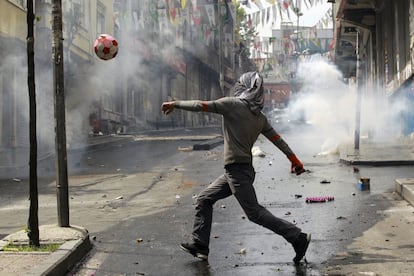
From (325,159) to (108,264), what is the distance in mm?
8993

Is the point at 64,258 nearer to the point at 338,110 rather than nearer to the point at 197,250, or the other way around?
the point at 197,250

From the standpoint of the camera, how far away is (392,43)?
17188mm

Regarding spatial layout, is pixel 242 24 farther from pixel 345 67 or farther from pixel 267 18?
pixel 267 18

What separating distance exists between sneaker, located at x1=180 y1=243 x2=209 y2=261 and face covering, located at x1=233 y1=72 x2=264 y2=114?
119 cm

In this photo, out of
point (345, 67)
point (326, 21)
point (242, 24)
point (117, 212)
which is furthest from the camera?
point (242, 24)

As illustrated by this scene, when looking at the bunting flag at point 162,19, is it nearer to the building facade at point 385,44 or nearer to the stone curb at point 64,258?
the building facade at point 385,44

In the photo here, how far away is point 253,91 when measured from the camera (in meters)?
4.67

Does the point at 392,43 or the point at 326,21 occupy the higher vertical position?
the point at 326,21

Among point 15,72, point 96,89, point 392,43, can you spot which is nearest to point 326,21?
point 392,43

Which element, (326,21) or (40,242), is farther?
(326,21)

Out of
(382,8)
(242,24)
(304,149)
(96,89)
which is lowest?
(304,149)

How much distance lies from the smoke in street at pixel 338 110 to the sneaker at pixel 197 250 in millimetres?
9829

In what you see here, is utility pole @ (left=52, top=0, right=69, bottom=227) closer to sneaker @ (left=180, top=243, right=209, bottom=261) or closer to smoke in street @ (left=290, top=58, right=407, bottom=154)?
sneaker @ (left=180, top=243, right=209, bottom=261)

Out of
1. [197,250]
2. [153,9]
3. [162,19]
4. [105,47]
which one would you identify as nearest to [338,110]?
[162,19]
